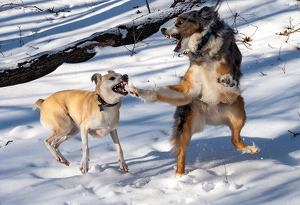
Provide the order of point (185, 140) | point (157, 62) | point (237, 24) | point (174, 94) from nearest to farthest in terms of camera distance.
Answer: point (174, 94) → point (185, 140) → point (157, 62) → point (237, 24)

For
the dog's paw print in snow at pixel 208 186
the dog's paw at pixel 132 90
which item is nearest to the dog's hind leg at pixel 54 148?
the dog's paw at pixel 132 90

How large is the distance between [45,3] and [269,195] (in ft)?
41.5

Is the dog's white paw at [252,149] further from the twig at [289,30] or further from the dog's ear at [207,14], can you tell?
the twig at [289,30]

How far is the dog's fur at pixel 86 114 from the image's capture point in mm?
3230

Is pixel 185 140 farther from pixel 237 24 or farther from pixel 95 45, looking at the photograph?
pixel 237 24

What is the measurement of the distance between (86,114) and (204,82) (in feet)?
4.55

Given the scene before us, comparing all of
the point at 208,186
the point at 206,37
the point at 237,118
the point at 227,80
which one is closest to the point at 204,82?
the point at 227,80

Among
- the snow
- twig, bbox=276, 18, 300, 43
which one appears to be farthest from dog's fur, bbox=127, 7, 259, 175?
twig, bbox=276, 18, 300, 43

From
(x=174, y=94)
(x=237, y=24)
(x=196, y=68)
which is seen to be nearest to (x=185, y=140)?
(x=174, y=94)

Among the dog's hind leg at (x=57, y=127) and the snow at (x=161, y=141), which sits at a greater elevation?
the dog's hind leg at (x=57, y=127)

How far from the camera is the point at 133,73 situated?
635cm

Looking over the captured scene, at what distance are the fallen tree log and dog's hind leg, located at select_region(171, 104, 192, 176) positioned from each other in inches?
162

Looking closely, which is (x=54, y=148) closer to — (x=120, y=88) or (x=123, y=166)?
(x=123, y=166)

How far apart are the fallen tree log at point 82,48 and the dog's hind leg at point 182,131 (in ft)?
Answer: 13.5
